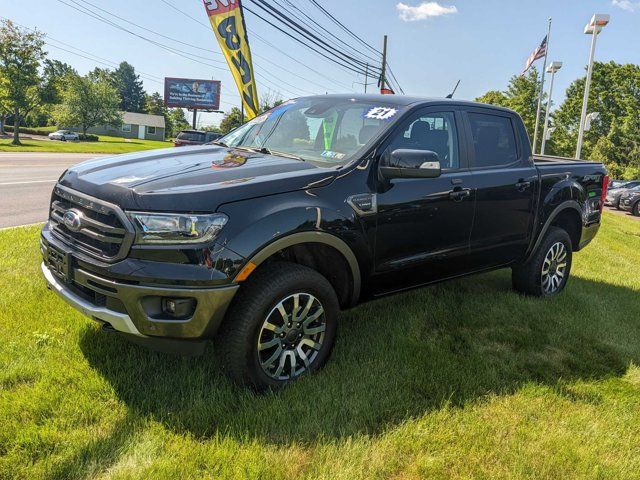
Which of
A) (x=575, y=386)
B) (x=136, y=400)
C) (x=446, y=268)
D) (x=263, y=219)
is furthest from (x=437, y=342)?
(x=136, y=400)

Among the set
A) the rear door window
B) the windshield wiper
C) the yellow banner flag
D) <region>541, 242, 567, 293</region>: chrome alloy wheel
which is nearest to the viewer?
the windshield wiper

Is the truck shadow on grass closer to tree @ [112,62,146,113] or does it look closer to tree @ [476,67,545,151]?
tree @ [476,67,545,151]

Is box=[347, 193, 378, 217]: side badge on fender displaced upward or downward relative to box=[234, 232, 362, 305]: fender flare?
upward

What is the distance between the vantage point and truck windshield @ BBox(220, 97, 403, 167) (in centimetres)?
366

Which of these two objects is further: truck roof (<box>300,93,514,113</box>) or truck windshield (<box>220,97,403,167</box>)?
truck roof (<box>300,93,514,113</box>)

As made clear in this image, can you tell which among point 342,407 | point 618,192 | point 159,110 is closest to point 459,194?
point 342,407

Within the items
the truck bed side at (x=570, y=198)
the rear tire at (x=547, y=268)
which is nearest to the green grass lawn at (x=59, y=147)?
the truck bed side at (x=570, y=198)

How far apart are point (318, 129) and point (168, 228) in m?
1.71

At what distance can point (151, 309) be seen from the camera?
2686 millimetres

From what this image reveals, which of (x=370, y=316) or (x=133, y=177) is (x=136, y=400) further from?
(x=370, y=316)

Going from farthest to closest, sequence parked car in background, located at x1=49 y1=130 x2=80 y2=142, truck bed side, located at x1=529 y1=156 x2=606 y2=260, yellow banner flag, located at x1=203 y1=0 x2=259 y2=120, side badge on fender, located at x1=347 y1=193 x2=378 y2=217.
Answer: parked car in background, located at x1=49 y1=130 x2=80 y2=142
yellow banner flag, located at x1=203 y1=0 x2=259 y2=120
truck bed side, located at x1=529 y1=156 x2=606 y2=260
side badge on fender, located at x1=347 y1=193 x2=378 y2=217

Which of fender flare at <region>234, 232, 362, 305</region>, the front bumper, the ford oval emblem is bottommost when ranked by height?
the front bumper

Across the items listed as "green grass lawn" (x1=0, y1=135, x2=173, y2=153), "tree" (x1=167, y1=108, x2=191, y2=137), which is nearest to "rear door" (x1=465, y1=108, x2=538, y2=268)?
"green grass lawn" (x1=0, y1=135, x2=173, y2=153)

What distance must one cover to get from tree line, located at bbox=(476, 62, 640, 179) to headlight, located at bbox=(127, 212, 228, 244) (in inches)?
1914
